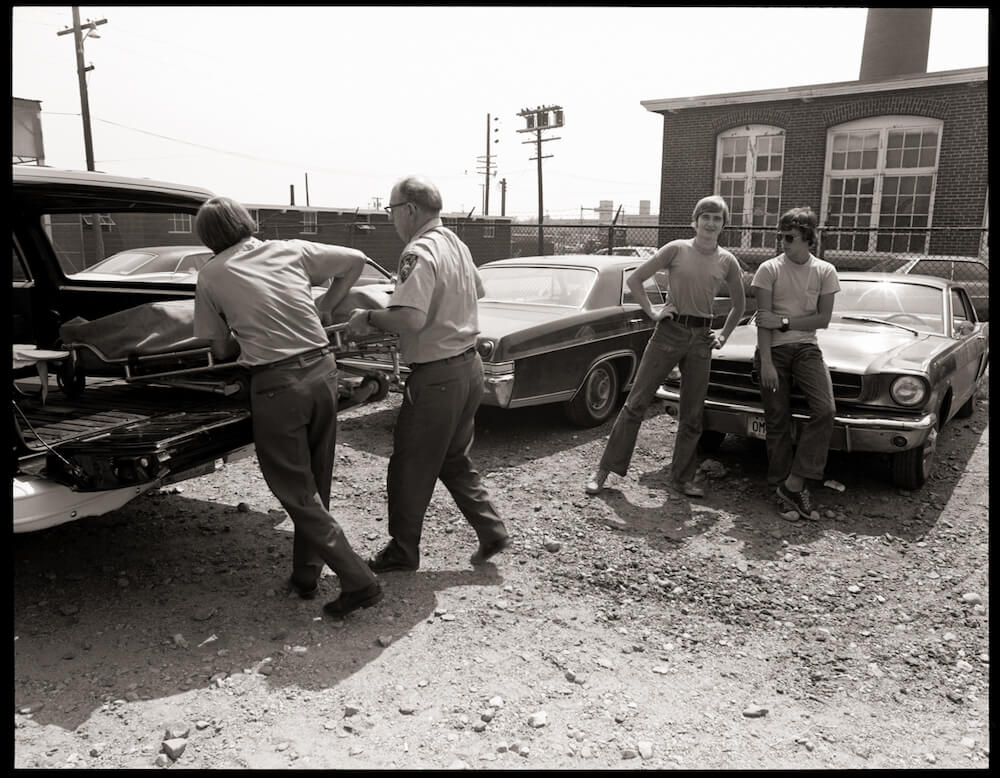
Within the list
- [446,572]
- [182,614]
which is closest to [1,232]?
[182,614]

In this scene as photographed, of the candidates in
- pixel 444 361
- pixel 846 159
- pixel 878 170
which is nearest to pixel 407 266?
pixel 444 361

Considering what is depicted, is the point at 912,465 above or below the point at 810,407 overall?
below

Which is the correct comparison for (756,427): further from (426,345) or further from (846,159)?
(846,159)

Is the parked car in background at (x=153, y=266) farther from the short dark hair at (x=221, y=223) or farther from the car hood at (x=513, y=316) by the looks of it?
the short dark hair at (x=221, y=223)

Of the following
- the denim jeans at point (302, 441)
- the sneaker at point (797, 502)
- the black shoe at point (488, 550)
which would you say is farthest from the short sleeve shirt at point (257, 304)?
the sneaker at point (797, 502)

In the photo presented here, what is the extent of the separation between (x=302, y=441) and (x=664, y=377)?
2.64m

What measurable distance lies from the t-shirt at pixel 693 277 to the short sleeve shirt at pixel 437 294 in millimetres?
1710

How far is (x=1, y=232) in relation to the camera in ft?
7.72

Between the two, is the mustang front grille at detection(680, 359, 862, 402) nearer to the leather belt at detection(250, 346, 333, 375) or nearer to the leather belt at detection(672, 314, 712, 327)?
the leather belt at detection(672, 314, 712, 327)

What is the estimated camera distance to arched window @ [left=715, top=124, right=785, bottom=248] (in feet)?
68.3

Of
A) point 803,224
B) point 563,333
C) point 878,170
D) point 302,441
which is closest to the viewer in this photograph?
point 302,441

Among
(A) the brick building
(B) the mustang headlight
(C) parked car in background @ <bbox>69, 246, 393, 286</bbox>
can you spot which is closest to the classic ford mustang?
(B) the mustang headlight

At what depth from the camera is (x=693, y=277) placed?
5.04 meters

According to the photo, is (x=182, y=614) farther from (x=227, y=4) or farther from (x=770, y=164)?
(x=770, y=164)
